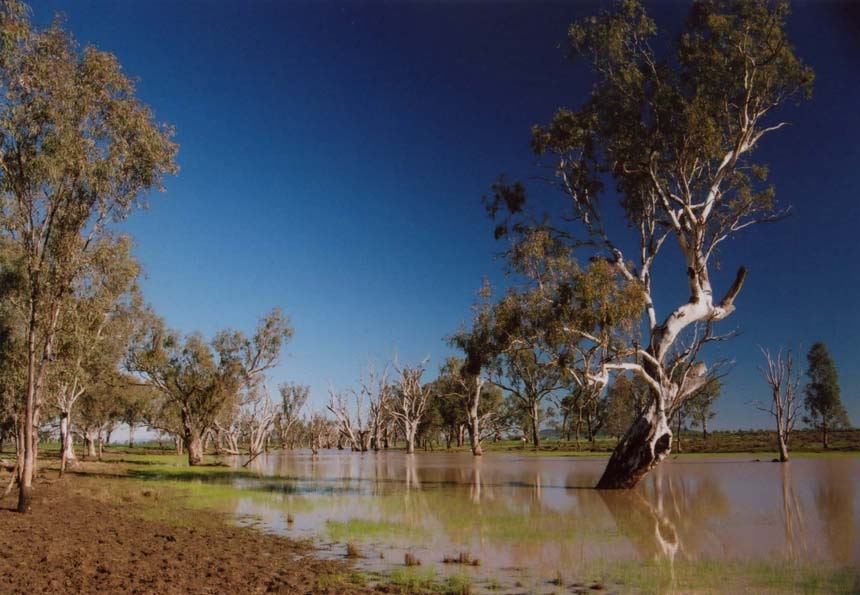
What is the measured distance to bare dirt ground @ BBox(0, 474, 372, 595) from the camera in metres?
9.16

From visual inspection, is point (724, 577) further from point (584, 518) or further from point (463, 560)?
point (584, 518)

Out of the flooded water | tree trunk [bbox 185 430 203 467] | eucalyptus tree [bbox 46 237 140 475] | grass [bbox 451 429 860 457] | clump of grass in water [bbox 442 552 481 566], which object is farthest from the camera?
grass [bbox 451 429 860 457]

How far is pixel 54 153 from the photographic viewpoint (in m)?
17.8

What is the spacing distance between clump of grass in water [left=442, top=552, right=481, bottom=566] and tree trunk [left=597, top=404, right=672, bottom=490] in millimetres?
15704

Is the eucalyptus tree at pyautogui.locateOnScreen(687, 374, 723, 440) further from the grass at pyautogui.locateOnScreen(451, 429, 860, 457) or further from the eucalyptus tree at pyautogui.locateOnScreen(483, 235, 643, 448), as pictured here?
the eucalyptus tree at pyautogui.locateOnScreen(483, 235, 643, 448)

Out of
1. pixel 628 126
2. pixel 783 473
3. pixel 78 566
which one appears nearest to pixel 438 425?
pixel 783 473

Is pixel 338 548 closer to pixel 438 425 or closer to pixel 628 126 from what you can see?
pixel 628 126

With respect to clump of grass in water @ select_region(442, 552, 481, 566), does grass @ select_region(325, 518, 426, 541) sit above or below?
Answer: below

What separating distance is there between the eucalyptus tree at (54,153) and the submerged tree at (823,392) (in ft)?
215

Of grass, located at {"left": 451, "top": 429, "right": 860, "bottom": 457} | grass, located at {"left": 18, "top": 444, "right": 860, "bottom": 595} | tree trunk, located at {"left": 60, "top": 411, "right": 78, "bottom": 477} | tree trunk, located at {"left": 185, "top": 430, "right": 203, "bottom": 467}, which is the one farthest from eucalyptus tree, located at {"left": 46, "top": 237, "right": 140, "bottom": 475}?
grass, located at {"left": 451, "top": 429, "right": 860, "bottom": 457}

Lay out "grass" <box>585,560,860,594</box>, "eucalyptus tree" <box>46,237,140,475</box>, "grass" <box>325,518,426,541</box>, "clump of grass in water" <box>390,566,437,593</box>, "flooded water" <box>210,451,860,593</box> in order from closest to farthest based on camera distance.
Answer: "grass" <box>585,560,860,594</box> → "clump of grass in water" <box>390,566,437,593</box> → "flooded water" <box>210,451,860,593</box> → "grass" <box>325,518,426,541</box> → "eucalyptus tree" <box>46,237,140,475</box>

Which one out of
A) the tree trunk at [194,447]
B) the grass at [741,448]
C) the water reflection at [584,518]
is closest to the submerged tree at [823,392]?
the grass at [741,448]

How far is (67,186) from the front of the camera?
60.8ft

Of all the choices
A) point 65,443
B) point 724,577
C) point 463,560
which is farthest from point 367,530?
point 65,443
